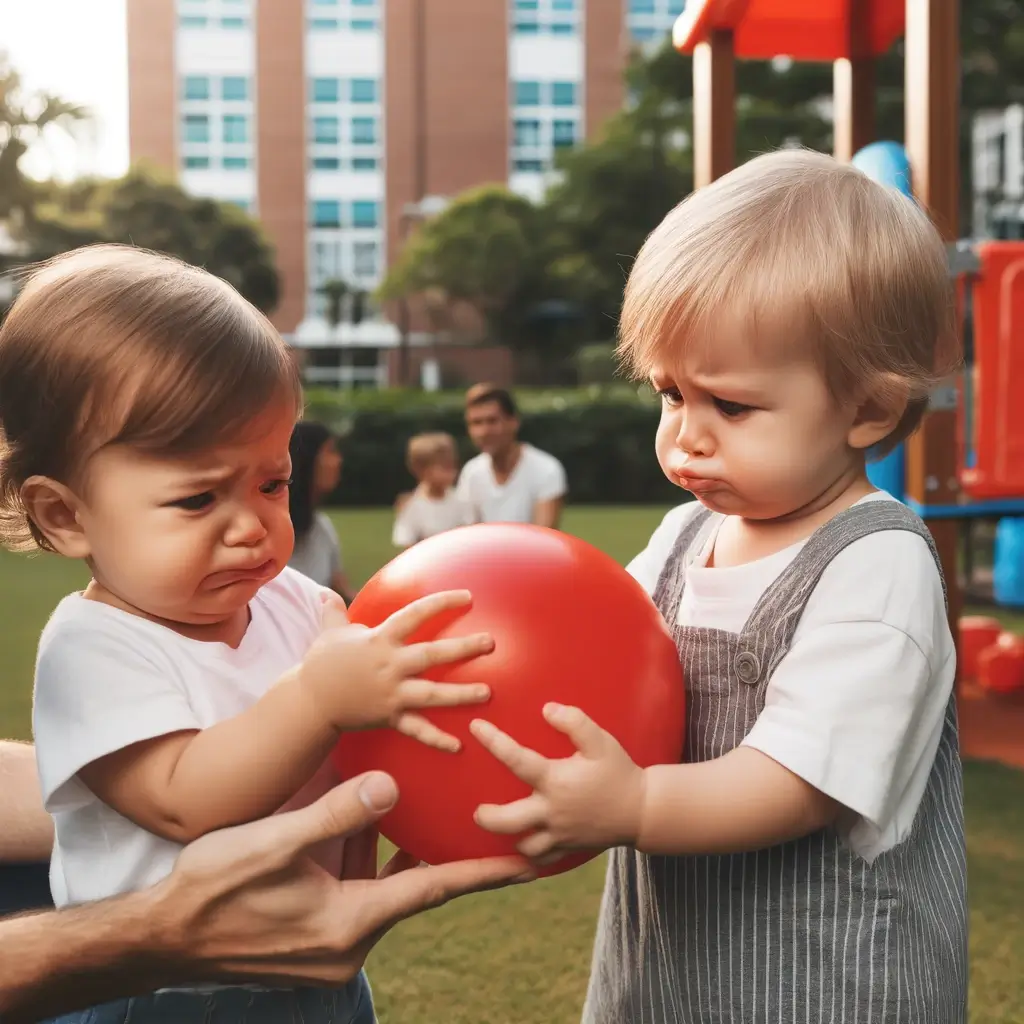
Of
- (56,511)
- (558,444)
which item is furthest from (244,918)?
(558,444)

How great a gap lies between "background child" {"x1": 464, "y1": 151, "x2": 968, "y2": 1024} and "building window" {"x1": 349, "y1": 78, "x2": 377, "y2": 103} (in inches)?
1979

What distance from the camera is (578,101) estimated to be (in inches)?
1955

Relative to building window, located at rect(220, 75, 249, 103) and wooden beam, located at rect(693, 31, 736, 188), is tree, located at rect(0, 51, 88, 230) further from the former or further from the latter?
wooden beam, located at rect(693, 31, 736, 188)

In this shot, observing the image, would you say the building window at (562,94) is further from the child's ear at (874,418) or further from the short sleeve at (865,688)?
the short sleeve at (865,688)

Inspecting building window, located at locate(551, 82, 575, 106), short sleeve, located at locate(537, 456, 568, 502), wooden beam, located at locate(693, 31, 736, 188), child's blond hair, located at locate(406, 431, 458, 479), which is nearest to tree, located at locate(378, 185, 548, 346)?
building window, located at locate(551, 82, 575, 106)

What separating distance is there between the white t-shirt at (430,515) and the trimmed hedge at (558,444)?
13.9 m

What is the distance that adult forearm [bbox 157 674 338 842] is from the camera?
5.06 ft

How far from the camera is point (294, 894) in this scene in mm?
1685

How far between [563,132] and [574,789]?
51134 millimetres

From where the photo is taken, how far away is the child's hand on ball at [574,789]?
152 cm

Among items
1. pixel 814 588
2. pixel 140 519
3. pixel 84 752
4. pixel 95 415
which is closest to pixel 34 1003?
pixel 84 752

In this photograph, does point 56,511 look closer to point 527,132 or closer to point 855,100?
point 855,100

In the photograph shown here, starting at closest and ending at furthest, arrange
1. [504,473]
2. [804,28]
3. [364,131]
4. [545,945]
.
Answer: [545,945]
[804,28]
[504,473]
[364,131]

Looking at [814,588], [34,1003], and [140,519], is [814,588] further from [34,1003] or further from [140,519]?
[34,1003]
